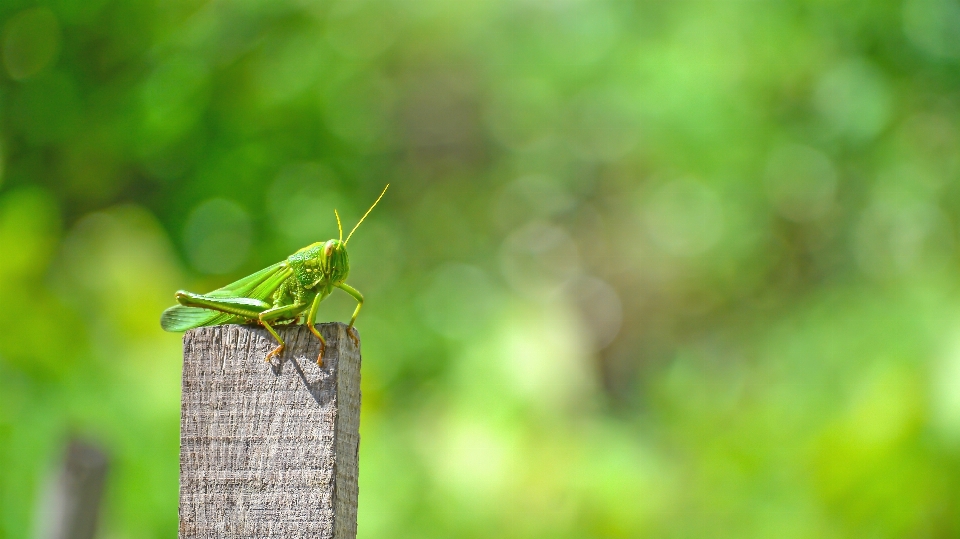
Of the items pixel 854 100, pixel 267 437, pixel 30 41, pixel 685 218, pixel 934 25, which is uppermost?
pixel 934 25

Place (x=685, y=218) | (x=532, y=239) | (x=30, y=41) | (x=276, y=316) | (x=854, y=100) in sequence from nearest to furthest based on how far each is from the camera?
(x=276, y=316), (x=30, y=41), (x=854, y=100), (x=685, y=218), (x=532, y=239)

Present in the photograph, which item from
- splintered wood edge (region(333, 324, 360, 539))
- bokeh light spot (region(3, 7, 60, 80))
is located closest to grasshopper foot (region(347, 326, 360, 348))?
splintered wood edge (region(333, 324, 360, 539))

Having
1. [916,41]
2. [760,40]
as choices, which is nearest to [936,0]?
[916,41]

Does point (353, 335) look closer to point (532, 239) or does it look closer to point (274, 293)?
point (274, 293)

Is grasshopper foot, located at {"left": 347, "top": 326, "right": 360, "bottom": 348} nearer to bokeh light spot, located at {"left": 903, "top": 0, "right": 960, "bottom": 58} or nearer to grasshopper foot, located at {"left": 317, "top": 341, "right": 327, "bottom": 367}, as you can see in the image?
grasshopper foot, located at {"left": 317, "top": 341, "right": 327, "bottom": 367}

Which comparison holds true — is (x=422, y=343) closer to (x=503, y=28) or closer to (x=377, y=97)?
(x=377, y=97)

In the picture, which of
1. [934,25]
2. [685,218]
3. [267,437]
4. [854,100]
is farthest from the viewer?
[685,218]

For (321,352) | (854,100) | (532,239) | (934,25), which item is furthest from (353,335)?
(532,239)
